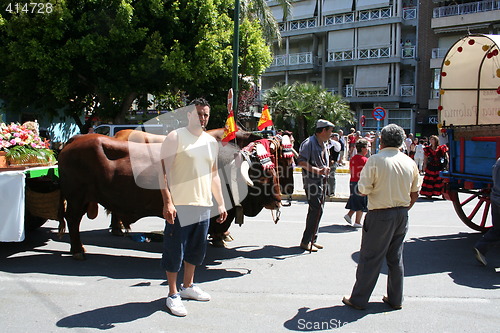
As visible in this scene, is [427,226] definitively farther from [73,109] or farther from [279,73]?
[279,73]

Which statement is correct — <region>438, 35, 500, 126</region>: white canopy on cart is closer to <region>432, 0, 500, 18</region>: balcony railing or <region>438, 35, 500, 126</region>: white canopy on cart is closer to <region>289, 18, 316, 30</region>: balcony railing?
<region>432, 0, 500, 18</region>: balcony railing

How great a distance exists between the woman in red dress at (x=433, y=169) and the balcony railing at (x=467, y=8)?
2223 centimetres

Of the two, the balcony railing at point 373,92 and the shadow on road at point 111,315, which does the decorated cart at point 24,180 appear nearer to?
the shadow on road at point 111,315

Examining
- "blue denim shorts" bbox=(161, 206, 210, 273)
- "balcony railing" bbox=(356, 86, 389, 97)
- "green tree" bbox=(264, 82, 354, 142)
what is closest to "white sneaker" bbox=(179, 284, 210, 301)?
"blue denim shorts" bbox=(161, 206, 210, 273)

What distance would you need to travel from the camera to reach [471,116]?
7.66 meters

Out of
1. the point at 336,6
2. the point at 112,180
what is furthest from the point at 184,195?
the point at 336,6

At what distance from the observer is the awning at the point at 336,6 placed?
108 feet

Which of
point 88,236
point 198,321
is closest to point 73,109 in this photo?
point 88,236

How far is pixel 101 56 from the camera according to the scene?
1420 cm

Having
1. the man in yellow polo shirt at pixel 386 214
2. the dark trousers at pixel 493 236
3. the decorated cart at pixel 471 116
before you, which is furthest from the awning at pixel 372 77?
the man in yellow polo shirt at pixel 386 214

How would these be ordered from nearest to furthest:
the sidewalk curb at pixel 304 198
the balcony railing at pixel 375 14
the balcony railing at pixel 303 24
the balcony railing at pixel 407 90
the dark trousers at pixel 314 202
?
the dark trousers at pixel 314 202 < the sidewalk curb at pixel 304 198 < the balcony railing at pixel 375 14 < the balcony railing at pixel 407 90 < the balcony railing at pixel 303 24

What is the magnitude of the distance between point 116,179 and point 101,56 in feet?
Answer: 33.2

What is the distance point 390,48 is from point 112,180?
30032 millimetres

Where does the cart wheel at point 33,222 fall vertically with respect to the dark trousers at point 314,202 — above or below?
below
